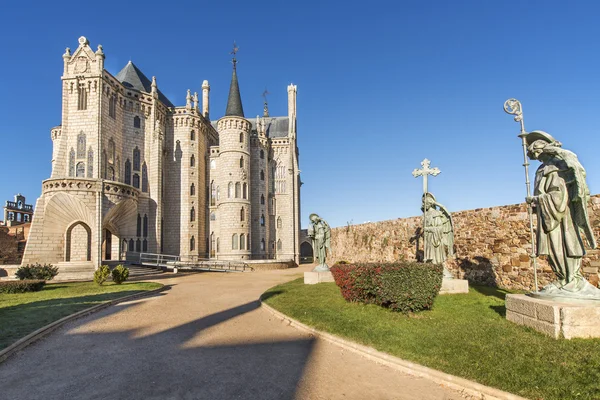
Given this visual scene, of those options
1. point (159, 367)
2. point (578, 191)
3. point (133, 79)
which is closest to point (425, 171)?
point (578, 191)

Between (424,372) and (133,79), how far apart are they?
39856 millimetres

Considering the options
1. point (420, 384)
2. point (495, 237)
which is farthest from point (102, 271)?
point (495, 237)

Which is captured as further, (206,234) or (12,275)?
(206,234)

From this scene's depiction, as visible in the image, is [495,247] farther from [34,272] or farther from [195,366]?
[34,272]

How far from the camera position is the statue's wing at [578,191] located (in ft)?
20.1

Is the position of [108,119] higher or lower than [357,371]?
higher

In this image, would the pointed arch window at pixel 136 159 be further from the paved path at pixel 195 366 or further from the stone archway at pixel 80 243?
the paved path at pixel 195 366

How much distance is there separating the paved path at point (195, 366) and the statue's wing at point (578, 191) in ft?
13.5

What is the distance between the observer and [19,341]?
22.1 ft

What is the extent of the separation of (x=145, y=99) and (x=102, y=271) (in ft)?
76.4

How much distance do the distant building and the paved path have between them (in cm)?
4878

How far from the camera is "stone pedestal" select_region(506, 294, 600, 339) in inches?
223

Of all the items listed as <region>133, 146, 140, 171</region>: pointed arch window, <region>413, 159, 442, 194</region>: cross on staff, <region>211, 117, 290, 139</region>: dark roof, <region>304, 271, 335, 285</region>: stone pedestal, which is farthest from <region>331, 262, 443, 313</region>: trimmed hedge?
<region>211, 117, 290, 139</region>: dark roof

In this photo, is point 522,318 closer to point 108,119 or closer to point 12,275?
point 12,275
